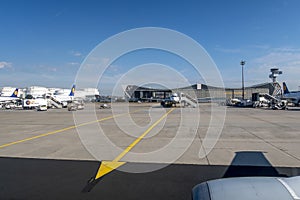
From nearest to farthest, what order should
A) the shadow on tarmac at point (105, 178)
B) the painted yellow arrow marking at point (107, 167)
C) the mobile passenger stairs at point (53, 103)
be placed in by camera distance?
the shadow on tarmac at point (105, 178) < the painted yellow arrow marking at point (107, 167) < the mobile passenger stairs at point (53, 103)

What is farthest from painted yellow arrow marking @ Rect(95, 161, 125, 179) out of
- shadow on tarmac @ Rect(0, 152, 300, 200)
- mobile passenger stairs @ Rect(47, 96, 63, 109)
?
mobile passenger stairs @ Rect(47, 96, 63, 109)

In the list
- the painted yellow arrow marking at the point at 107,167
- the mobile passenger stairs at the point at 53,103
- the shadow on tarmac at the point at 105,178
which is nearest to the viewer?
the shadow on tarmac at the point at 105,178

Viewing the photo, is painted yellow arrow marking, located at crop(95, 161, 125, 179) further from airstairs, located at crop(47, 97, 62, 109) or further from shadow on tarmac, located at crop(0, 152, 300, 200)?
airstairs, located at crop(47, 97, 62, 109)

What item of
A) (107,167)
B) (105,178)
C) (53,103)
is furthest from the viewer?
(53,103)

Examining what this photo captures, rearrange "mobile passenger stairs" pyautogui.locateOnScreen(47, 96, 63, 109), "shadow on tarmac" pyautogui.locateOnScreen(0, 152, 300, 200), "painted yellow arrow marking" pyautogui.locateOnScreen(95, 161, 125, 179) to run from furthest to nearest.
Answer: "mobile passenger stairs" pyautogui.locateOnScreen(47, 96, 63, 109), "painted yellow arrow marking" pyautogui.locateOnScreen(95, 161, 125, 179), "shadow on tarmac" pyautogui.locateOnScreen(0, 152, 300, 200)

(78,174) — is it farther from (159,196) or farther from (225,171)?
(225,171)

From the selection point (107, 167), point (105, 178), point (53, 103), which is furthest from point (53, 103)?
point (105, 178)

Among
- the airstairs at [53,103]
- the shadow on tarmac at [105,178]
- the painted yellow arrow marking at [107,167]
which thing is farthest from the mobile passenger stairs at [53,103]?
the painted yellow arrow marking at [107,167]

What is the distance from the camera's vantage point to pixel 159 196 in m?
3.63

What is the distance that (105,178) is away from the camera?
14.6 feet

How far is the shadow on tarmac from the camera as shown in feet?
12.2

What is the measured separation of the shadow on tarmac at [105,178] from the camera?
3.73 m

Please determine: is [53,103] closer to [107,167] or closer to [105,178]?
[107,167]

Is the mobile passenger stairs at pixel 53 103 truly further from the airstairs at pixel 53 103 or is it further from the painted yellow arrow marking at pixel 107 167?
the painted yellow arrow marking at pixel 107 167
